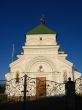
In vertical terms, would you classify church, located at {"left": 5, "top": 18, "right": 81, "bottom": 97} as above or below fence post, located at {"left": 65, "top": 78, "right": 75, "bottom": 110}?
above

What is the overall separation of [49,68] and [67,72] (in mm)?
2454

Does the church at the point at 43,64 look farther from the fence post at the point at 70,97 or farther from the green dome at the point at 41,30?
the fence post at the point at 70,97

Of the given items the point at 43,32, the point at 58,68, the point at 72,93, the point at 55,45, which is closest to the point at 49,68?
the point at 58,68

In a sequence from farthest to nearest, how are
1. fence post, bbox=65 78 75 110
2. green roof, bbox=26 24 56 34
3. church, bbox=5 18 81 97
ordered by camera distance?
1. green roof, bbox=26 24 56 34
2. church, bbox=5 18 81 97
3. fence post, bbox=65 78 75 110

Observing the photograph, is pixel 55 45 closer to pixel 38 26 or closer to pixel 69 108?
pixel 38 26

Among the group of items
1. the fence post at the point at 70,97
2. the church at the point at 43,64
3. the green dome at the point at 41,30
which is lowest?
the fence post at the point at 70,97

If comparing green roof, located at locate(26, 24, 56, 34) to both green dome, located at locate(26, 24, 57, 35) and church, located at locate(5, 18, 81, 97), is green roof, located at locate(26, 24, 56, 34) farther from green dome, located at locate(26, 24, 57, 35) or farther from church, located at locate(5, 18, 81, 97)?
church, located at locate(5, 18, 81, 97)

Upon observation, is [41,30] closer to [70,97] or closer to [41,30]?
[41,30]

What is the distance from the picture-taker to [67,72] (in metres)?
35.1

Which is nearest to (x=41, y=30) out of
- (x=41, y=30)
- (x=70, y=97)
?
(x=41, y=30)

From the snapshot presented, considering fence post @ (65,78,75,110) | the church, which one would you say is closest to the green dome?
the church

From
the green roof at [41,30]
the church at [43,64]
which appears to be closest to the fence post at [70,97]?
the church at [43,64]

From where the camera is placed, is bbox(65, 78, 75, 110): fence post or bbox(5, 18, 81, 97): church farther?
bbox(5, 18, 81, 97): church

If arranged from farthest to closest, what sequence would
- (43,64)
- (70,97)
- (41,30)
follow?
(41,30) < (43,64) < (70,97)
